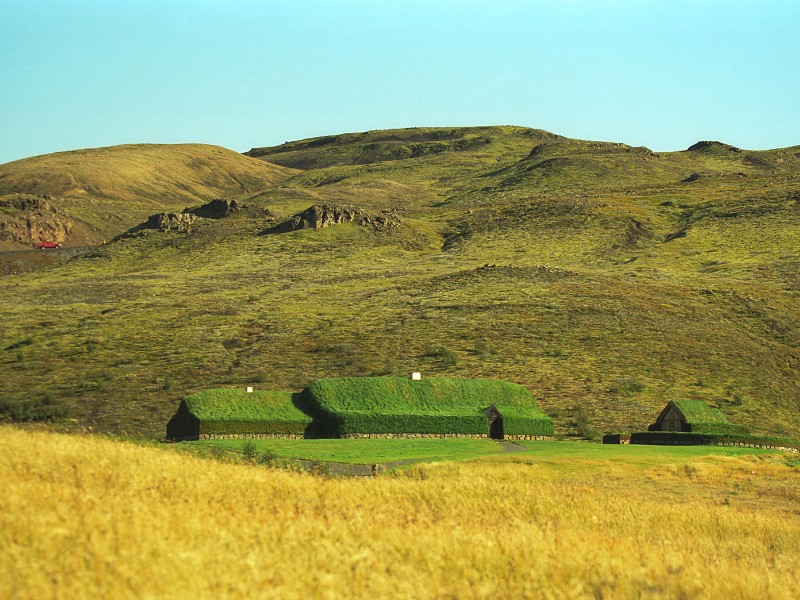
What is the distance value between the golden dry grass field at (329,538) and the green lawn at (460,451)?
16154 mm

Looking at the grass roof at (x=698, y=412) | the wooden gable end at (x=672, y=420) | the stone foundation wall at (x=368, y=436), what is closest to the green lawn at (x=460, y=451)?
the stone foundation wall at (x=368, y=436)

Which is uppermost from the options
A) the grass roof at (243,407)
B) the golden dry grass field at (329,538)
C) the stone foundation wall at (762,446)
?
the golden dry grass field at (329,538)

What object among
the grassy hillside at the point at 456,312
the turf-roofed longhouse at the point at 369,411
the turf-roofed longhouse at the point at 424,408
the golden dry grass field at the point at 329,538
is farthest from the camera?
the grassy hillside at the point at 456,312

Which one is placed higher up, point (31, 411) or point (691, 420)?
point (691, 420)

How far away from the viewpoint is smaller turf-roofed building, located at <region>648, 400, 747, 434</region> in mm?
56625

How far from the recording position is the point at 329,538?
44.5 feet

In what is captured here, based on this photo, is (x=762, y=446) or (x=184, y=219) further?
(x=184, y=219)

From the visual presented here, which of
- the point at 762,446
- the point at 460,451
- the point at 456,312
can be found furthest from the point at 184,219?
the point at 460,451

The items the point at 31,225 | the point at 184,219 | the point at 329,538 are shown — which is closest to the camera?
the point at 329,538

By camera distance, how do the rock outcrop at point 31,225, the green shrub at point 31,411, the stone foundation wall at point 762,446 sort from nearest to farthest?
the stone foundation wall at point 762,446, the green shrub at point 31,411, the rock outcrop at point 31,225

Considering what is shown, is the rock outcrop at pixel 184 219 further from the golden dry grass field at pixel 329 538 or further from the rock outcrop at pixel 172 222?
the golden dry grass field at pixel 329 538

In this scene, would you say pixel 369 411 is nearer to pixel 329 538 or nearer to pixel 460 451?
pixel 460 451

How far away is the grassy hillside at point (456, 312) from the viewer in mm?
71125

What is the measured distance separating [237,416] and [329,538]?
39642mm
